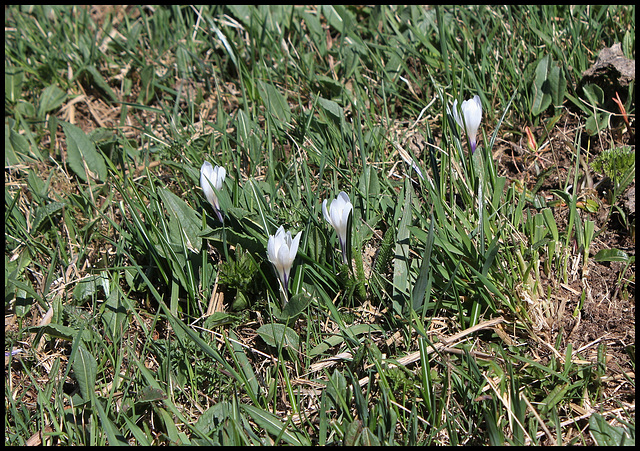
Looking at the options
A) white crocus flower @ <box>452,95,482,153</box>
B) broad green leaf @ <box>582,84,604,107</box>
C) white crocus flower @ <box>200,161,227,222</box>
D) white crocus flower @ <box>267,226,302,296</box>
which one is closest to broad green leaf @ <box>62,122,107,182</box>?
white crocus flower @ <box>200,161,227,222</box>

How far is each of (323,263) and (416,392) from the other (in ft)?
1.75

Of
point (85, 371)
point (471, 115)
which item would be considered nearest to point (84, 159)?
point (85, 371)

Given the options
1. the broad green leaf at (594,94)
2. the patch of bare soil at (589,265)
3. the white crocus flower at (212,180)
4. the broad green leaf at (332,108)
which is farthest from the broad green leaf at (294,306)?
the broad green leaf at (594,94)

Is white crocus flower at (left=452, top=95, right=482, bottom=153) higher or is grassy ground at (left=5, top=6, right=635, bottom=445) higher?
white crocus flower at (left=452, top=95, right=482, bottom=153)

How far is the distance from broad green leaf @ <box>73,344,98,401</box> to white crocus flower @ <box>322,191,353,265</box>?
92 cm

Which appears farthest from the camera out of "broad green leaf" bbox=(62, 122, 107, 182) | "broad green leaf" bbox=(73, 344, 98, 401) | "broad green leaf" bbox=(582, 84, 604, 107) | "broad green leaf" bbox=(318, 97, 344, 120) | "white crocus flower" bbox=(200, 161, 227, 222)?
"broad green leaf" bbox=(62, 122, 107, 182)

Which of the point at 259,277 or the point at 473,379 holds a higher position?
the point at 259,277

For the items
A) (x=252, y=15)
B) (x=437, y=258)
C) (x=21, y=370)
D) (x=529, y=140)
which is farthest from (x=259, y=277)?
(x=252, y=15)

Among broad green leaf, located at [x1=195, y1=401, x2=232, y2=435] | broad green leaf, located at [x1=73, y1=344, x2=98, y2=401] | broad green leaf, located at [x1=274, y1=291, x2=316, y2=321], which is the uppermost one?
broad green leaf, located at [x1=274, y1=291, x2=316, y2=321]

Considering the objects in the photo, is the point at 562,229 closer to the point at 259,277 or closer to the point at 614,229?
the point at 614,229

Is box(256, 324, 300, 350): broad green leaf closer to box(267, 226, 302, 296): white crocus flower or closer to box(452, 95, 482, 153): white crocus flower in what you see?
box(267, 226, 302, 296): white crocus flower

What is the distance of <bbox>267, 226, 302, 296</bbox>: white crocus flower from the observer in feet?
5.65

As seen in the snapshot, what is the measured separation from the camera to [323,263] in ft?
6.25

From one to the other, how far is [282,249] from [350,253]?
0.26m
